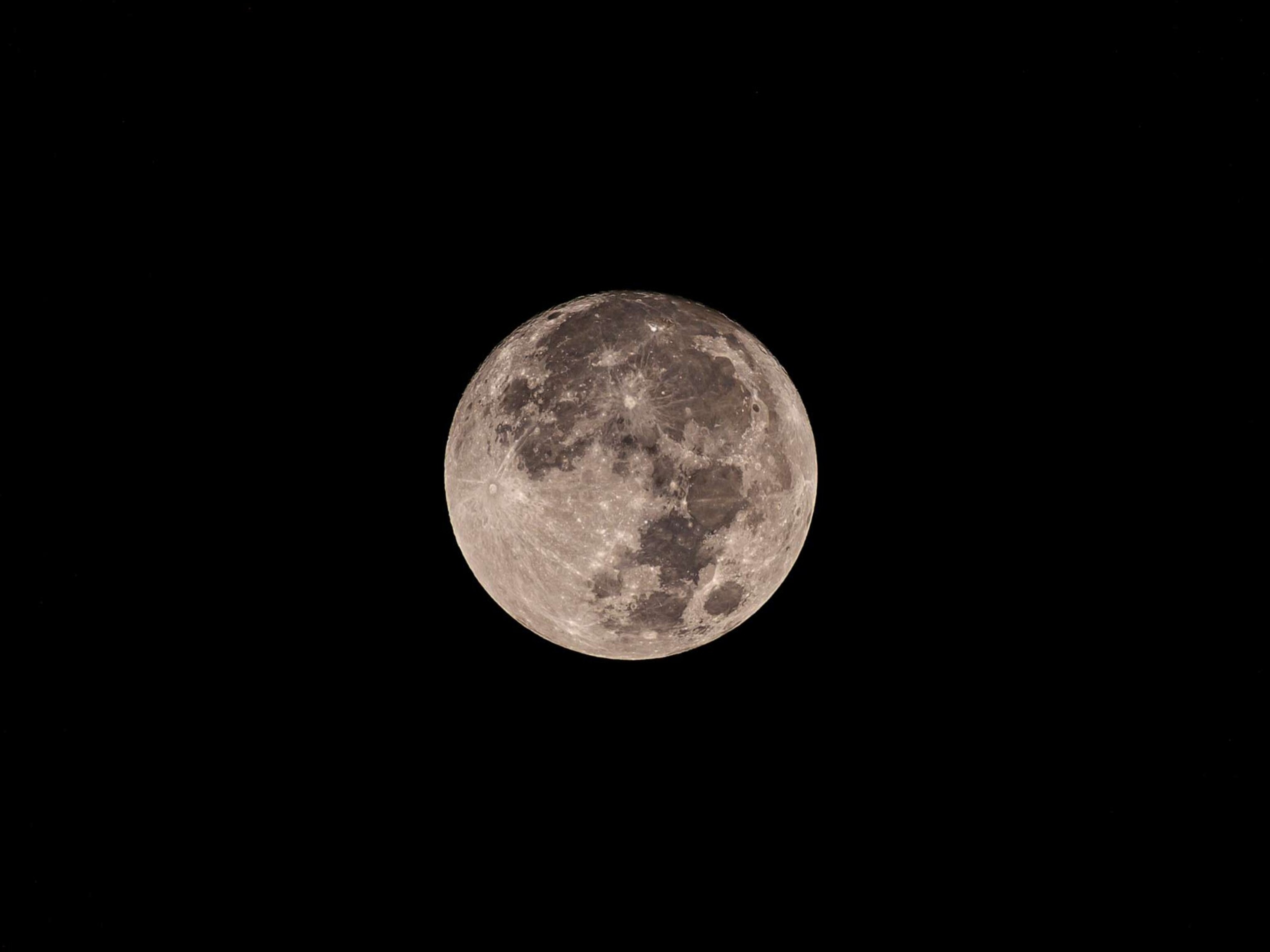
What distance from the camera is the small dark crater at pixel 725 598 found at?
13.0 feet

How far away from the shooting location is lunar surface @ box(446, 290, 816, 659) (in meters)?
3.67

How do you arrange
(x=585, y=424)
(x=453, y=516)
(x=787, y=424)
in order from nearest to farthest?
(x=585, y=424) < (x=787, y=424) < (x=453, y=516)

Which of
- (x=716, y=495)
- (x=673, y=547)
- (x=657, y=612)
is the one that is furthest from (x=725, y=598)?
(x=716, y=495)

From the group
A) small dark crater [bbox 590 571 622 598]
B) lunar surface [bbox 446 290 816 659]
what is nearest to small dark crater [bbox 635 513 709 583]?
lunar surface [bbox 446 290 816 659]

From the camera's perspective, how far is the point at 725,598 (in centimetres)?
400

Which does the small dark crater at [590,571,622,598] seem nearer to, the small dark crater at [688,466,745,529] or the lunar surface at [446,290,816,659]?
the lunar surface at [446,290,816,659]

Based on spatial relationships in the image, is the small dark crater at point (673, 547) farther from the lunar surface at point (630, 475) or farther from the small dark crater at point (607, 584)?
the small dark crater at point (607, 584)

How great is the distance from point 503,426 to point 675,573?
1022 millimetres

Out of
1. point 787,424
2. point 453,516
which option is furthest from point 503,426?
point 787,424

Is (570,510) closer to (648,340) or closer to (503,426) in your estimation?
(503,426)

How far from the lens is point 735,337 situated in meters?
4.18

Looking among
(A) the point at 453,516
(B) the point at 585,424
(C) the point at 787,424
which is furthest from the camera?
(A) the point at 453,516

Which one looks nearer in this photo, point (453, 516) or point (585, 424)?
point (585, 424)

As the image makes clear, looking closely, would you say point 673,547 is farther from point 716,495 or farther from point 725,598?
point 725,598
